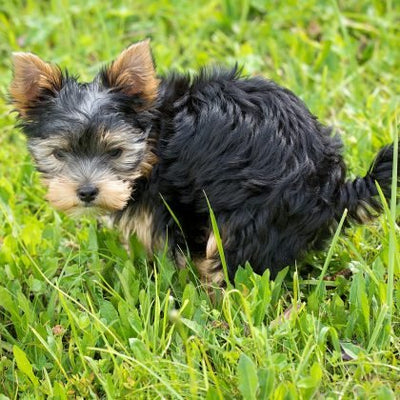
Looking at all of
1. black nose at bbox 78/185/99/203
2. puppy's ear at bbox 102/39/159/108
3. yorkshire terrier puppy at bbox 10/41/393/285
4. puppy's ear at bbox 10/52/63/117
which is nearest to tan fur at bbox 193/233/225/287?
yorkshire terrier puppy at bbox 10/41/393/285

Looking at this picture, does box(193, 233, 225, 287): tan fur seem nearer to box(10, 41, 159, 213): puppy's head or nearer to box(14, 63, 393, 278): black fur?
box(14, 63, 393, 278): black fur

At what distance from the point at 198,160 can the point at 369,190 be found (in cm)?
88

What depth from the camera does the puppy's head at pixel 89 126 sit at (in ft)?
12.7

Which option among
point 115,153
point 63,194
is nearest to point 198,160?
point 115,153

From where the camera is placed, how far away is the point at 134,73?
398cm

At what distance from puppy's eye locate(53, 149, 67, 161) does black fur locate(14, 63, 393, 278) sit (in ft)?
0.41

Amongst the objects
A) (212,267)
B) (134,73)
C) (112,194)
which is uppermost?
(134,73)

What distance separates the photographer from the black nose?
3855 millimetres

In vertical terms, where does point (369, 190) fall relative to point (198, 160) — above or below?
below

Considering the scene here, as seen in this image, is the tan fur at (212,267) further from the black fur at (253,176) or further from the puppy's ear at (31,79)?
the puppy's ear at (31,79)

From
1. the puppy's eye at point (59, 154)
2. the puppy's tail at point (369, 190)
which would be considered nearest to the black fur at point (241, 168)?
the puppy's tail at point (369, 190)

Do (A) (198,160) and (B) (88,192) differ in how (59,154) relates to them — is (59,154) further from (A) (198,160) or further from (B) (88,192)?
(A) (198,160)

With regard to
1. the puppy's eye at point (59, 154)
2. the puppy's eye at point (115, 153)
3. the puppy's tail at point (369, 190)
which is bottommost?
the puppy's tail at point (369, 190)

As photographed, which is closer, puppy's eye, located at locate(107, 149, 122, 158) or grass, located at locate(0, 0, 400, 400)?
grass, located at locate(0, 0, 400, 400)
